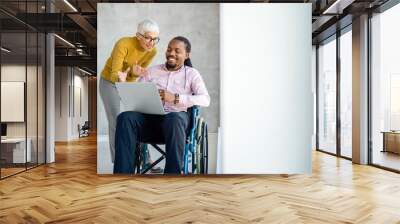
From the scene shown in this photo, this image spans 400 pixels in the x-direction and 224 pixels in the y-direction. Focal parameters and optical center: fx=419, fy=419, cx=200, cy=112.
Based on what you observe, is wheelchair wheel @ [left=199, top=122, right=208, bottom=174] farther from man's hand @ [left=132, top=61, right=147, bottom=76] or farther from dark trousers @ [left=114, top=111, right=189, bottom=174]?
man's hand @ [left=132, top=61, right=147, bottom=76]

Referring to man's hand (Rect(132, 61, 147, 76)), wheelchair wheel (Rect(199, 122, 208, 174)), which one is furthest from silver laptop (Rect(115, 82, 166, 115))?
wheelchair wheel (Rect(199, 122, 208, 174))

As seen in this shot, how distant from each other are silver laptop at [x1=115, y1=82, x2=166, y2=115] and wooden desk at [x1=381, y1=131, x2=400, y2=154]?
13.4ft

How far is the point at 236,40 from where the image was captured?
6211mm


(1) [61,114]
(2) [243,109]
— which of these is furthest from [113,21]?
(1) [61,114]

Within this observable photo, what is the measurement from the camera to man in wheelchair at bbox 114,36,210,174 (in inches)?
233

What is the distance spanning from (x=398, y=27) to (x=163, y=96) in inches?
167

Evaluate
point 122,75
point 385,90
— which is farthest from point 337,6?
point 122,75

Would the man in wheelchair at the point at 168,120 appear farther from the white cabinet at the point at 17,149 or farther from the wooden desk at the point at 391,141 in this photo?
the wooden desk at the point at 391,141

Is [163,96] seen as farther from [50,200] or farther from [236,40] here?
[50,200]

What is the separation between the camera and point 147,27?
619 centimetres

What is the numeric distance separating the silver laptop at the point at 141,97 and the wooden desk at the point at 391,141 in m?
4.09

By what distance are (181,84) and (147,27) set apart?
1006mm

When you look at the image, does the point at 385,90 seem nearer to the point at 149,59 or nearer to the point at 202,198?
the point at 149,59

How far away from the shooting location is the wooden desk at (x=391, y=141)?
717 cm
